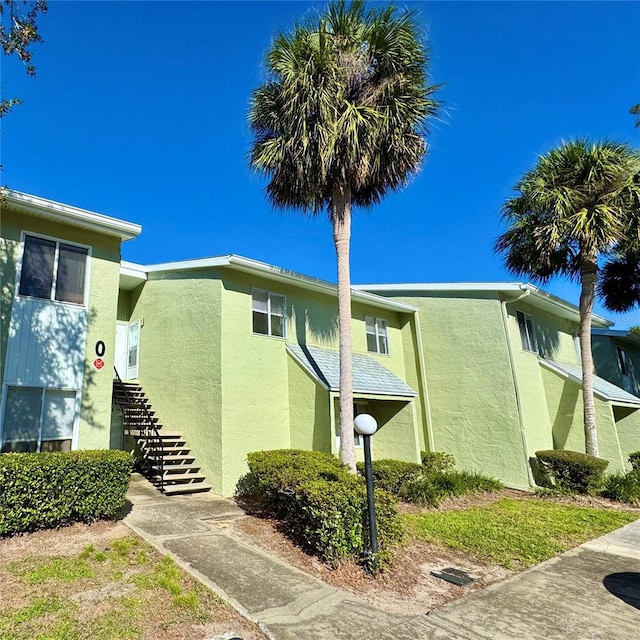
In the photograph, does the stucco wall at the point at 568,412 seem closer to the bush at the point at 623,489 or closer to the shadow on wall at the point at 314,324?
the bush at the point at 623,489

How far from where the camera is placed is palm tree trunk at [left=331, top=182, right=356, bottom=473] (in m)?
9.32

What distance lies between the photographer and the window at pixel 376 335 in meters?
15.9

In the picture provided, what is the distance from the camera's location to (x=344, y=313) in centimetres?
1009

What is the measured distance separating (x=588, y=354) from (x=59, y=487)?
583 inches

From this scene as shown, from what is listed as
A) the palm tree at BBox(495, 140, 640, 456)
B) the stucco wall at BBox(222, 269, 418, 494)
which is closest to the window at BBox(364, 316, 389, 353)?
the stucco wall at BBox(222, 269, 418, 494)

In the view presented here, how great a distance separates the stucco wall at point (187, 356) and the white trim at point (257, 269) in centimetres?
26

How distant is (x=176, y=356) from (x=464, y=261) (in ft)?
52.4

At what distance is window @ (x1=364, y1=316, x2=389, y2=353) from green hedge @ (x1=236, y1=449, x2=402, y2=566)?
7707mm

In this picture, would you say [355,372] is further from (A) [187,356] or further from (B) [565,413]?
(B) [565,413]

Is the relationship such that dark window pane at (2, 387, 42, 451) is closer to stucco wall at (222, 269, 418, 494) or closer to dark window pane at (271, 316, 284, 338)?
stucco wall at (222, 269, 418, 494)

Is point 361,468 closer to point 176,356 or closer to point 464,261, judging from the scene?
point 176,356

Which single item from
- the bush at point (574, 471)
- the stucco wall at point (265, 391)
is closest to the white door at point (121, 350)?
the stucco wall at point (265, 391)

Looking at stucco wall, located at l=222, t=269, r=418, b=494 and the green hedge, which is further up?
stucco wall, located at l=222, t=269, r=418, b=494

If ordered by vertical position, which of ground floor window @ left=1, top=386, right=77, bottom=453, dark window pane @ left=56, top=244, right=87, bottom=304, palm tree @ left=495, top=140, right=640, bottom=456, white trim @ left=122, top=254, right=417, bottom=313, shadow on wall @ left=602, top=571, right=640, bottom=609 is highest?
palm tree @ left=495, top=140, right=640, bottom=456
